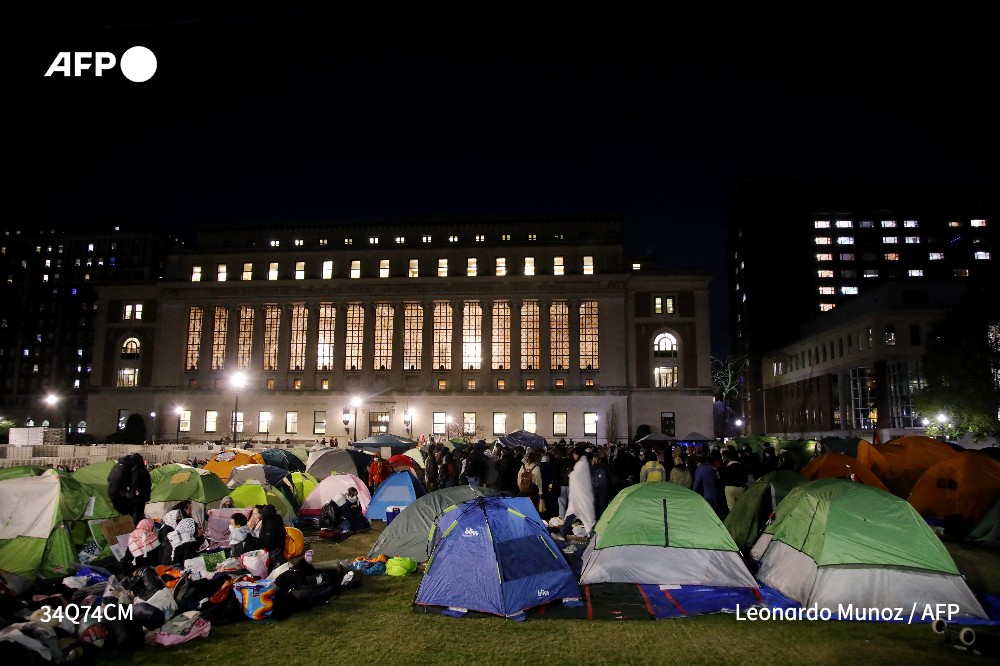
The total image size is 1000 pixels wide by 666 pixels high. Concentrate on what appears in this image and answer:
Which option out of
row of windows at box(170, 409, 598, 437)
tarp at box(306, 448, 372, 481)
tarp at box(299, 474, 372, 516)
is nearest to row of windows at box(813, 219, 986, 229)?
row of windows at box(170, 409, 598, 437)

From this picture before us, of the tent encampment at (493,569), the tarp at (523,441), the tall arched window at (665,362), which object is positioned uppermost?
the tall arched window at (665,362)

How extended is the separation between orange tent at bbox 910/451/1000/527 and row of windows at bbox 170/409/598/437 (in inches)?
1762

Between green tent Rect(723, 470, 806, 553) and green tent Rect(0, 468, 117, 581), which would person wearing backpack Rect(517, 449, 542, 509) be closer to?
green tent Rect(723, 470, 806, 553)

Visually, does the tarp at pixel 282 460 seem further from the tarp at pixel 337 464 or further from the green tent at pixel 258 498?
the green tent at pixel 258 498

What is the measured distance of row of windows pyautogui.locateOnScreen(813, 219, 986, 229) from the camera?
93500 mm

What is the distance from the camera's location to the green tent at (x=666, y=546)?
420 inches

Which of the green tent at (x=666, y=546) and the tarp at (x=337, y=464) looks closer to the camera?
the green tent at (x=666, y=546)

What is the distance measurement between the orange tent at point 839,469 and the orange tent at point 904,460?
3.17m

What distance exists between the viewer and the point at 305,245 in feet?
232

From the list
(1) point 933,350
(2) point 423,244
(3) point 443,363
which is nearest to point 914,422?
(1) point 933,350

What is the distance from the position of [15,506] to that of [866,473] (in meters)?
18.2

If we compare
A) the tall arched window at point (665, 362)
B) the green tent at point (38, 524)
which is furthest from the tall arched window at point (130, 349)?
the green tent at point (38, 524)

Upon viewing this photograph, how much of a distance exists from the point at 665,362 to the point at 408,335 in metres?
24.2

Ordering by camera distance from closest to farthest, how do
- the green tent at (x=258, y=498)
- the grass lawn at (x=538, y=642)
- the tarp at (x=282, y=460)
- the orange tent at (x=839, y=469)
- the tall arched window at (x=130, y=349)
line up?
the grass lawn at (x=538, y=642), the green tent at (x=258, y=498), the orange tent at (x=839, y=469), the tarp at (x=282, y=460), the tall arched window at (x=130, y=349)
